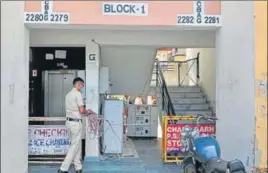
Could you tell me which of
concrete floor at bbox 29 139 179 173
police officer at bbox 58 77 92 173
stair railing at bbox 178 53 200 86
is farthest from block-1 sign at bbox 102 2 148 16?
stair railing at bbox 178 53 200 86

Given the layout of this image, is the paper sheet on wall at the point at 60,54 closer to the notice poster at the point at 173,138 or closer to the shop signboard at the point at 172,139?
the shop signboard at the point at 172,139

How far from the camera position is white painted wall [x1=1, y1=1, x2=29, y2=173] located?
4328 millimetres

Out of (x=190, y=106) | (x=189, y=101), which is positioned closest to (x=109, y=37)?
(x=190, y=106)

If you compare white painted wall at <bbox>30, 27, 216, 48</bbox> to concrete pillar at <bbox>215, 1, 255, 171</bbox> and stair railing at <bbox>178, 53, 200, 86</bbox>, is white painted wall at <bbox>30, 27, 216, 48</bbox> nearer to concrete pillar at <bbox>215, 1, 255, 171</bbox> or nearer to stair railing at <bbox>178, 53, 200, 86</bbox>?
concrete pillar at <bbox>215, 1, 255, 171</bbox>

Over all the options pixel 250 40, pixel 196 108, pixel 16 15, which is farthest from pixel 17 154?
pixel 196 108

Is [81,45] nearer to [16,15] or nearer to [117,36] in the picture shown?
[117,36]

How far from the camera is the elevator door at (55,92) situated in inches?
333

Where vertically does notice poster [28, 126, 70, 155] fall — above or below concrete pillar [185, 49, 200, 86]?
below

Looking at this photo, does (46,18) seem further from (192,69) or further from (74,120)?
(192,69)

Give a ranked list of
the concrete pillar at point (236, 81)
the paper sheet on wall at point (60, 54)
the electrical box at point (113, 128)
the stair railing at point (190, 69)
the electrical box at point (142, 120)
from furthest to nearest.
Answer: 1. the stair railing at point (190, 69)
2. the electrical box at point (142, 120)
3. the paper sheet on wall at point (60, 54)
4. the electrical box at point (113, 128)
5. the concrete pillar at point (236, 81)

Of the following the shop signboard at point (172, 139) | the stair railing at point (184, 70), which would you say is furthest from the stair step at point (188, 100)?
the shop signboard at point (172, 139)

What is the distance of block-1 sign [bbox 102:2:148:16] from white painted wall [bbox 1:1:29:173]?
1158mm

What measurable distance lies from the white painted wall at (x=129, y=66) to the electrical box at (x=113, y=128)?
1136 millimetres

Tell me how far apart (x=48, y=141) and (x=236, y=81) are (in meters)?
3.70
